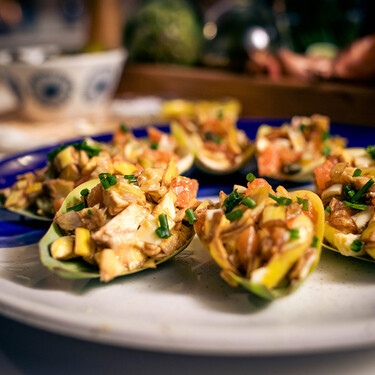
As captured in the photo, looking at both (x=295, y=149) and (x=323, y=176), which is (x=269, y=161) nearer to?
(x=295, y=149)

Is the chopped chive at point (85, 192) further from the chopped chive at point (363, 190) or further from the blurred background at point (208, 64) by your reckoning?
→ the blurred background at point (208, 64)

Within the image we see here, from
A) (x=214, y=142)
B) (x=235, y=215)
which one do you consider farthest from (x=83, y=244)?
(x=214, y=142)

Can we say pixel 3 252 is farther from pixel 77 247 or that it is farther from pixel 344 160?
pixel 344 160

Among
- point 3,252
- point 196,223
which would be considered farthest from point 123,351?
point 3,252

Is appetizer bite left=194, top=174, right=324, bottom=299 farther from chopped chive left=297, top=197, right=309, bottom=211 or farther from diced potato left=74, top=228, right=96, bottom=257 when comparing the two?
diced potato left=74, top=228, right=96, bottom=257

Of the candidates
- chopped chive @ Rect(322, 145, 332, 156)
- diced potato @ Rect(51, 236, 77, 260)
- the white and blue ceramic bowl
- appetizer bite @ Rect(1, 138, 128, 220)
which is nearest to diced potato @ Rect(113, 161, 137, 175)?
appetizer bite @ Rect(1, 138, 128, 220)

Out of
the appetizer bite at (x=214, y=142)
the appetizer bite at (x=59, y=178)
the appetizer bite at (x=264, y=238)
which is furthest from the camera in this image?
the appetizer bite at (x=214, y=142)

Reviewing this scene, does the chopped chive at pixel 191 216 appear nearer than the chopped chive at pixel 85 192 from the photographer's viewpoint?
Yes

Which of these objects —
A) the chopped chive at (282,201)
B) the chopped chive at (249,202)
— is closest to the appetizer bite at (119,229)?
the chopped chive at (249,202)
